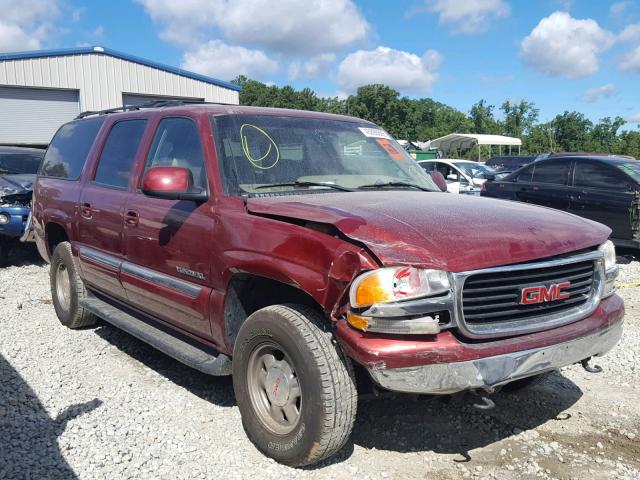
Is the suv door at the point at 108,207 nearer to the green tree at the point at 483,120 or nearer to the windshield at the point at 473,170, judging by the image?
the windshield at the point at 473,170

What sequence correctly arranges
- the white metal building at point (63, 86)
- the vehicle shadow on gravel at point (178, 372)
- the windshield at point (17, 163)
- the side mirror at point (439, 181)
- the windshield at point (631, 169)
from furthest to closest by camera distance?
the white metal building at point (63, 86)
the windshield at point (17, 163)
the windshield at point (631, 169)
the side mirror at point (439, 181)
the vehicle shadow on gravel at point (178, 372)

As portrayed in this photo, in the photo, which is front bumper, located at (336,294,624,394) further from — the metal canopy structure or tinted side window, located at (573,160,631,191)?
the metal canopy structure

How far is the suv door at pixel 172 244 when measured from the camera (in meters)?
3.51

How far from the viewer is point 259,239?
3.06 meters

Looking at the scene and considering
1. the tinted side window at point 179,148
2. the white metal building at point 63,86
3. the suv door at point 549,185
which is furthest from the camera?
the white metal building at point 63,86

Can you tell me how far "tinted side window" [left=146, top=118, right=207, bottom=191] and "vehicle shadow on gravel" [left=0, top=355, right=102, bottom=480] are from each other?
1654 millimetres

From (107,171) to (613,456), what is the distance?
4065 mm

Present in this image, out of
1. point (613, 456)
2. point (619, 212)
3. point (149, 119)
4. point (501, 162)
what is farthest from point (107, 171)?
point (501, 162)

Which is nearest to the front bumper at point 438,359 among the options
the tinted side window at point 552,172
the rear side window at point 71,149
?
the rear side window at point 71,149

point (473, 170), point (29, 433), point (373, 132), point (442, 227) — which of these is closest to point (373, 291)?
point (442, 227)

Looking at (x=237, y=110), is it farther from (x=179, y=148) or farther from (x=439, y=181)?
(x=439, y=181)

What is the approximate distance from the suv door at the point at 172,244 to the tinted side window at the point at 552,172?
7828mm

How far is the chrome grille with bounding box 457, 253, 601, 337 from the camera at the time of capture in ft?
8.66

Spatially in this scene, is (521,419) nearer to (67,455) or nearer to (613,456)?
(613,456)
